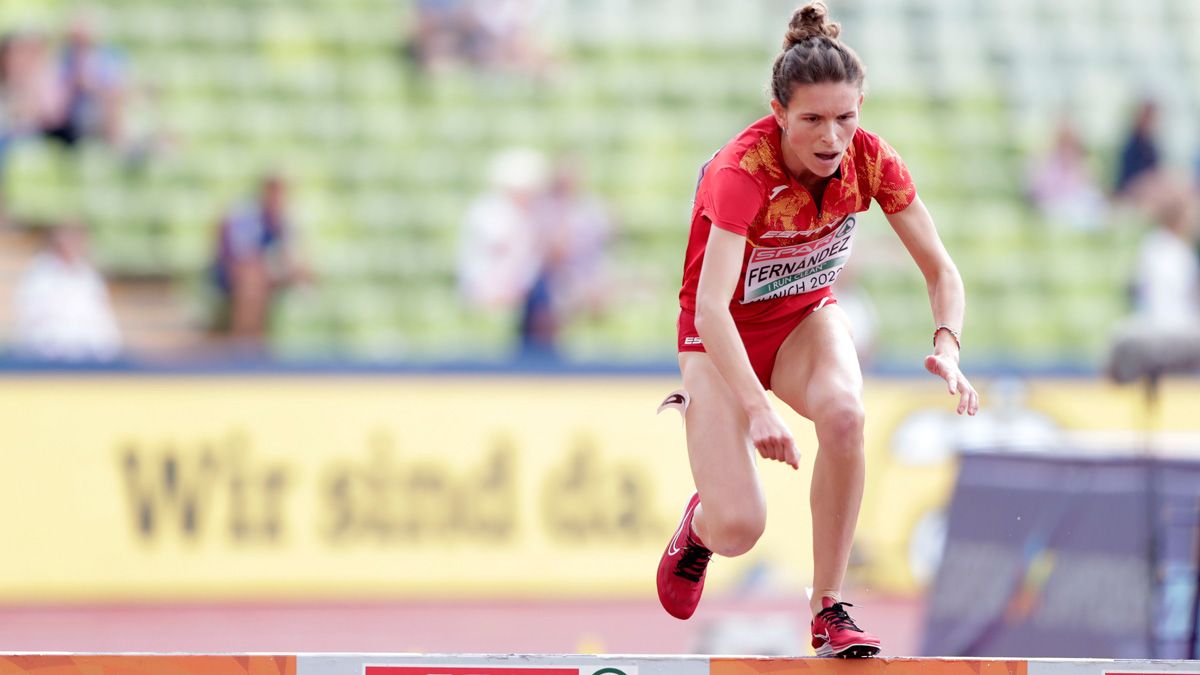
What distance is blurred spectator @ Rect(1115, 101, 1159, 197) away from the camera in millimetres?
14719

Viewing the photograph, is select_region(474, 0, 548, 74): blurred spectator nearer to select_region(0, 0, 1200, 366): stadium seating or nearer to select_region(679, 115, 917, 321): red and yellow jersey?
select_region(0, 0, 1200, 366): stadium seating

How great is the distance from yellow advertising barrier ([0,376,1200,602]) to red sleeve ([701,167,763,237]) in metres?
6.61

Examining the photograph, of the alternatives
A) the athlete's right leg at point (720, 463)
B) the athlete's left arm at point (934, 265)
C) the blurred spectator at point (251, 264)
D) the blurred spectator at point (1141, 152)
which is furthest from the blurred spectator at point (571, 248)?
the athlete's left arm at point (934, 265)

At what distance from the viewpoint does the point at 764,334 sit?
5406 mm

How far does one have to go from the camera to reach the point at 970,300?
13.8 metres

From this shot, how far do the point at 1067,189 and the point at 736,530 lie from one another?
34.1 feet

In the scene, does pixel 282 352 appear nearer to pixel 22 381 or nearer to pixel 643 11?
pixel 22 381

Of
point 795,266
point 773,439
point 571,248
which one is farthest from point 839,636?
point 571,248

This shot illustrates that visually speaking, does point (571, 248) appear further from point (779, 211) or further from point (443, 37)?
point (779, 211)

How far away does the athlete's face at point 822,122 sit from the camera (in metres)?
4.84

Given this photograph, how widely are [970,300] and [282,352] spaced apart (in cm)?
549

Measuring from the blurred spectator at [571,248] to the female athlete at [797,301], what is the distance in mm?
7161

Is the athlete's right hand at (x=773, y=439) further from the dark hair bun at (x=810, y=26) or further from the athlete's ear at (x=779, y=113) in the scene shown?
the dark hair bun at (x=810, y=26)

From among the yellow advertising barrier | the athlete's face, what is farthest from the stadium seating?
the athlete's face
